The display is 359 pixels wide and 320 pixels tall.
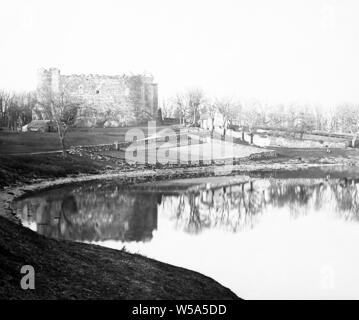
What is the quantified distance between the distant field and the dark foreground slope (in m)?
20.8

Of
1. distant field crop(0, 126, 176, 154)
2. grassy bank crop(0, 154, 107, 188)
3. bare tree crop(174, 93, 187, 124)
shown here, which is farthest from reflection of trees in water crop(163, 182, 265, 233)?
bare tree crop(174, 93, 187, 124)

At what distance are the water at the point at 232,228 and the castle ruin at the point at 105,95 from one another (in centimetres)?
2690

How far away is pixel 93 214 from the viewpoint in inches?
628

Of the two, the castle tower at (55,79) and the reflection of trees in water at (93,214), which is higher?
the castle tower at (55,79)

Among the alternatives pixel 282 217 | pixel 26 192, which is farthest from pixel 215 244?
pixel 26 192

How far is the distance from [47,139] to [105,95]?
58.5 feet

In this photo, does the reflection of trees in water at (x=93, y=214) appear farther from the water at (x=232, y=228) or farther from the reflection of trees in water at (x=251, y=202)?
the reflection of trees in water at (x=251, y=202)

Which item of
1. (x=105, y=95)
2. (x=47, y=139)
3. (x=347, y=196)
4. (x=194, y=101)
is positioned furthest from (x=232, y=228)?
(x=194, y=101)

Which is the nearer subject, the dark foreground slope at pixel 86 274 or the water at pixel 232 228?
the dark foreground slope at pixel 86 274

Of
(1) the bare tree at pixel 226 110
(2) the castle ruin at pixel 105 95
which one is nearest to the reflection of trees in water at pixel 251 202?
(1) the bare tree at pixel 226 110

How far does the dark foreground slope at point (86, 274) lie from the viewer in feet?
23.1

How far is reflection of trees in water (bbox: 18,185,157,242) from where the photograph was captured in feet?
42.8

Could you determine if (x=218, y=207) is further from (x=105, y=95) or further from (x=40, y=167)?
(x=105, y=95)

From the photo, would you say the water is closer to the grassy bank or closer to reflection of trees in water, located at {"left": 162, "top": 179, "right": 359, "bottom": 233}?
reflection of trees in water, located at {"left": 162, "top": 179, "right": 359, "bottom": 233}
